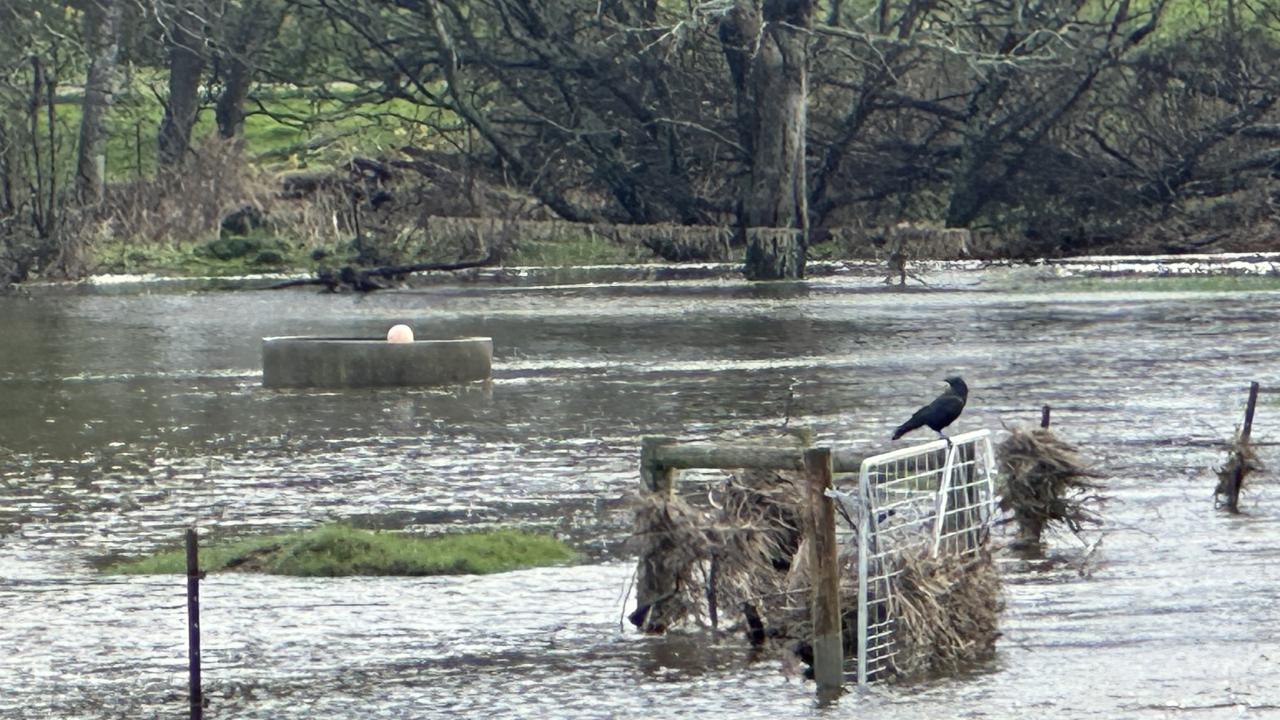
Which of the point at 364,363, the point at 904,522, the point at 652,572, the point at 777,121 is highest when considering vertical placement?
the point at 777,121

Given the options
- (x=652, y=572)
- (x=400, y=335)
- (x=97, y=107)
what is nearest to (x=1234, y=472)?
(x=652, y=572)

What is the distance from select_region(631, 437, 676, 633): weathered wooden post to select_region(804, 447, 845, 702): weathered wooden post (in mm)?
1017

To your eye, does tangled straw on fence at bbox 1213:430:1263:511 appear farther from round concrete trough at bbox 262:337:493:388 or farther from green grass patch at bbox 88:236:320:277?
green grass patch at bbox 88:236:320:277

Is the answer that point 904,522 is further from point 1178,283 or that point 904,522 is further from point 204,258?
point 204,258

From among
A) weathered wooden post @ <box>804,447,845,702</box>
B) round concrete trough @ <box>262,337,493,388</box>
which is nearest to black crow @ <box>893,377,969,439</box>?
weathered wooden post @ <box>804,447,845,702</box>

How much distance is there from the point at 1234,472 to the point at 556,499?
4.12 m

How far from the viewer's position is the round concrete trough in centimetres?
2114

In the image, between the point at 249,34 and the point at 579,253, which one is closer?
the point at 579,253

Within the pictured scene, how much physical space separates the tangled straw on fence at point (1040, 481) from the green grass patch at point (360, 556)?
2.40 m

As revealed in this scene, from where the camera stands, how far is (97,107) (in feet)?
171

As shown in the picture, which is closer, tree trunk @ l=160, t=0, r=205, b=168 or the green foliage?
the green foliage

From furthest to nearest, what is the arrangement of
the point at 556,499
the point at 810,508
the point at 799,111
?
1. the point at 799,111
2. the point at 556,499
3. the point at 810,508

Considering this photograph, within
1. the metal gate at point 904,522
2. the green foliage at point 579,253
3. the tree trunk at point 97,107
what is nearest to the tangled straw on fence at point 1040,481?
the metal gate at point 904,522

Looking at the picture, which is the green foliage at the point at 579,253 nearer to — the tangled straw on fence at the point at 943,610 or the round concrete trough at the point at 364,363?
the round concrete trough at the point at 364,363
